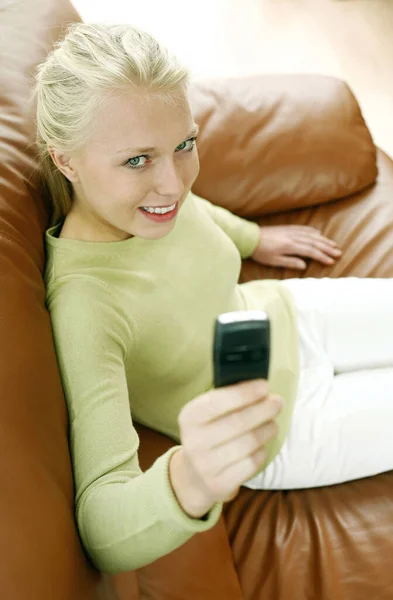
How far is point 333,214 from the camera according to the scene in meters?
1.47

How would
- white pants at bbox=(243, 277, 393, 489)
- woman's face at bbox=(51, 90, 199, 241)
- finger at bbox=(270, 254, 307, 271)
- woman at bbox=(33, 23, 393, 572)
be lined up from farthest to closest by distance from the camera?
1. finger at bbox=(270, 254, 307, 271)
2. white pants at bbox=(243, 277, 393, 489)
3. woman's face at bbox=(51, 90, 199, 241)
4. woman at bbox=(33, 23, 393, 572)

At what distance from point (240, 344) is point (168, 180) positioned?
1.33 feet

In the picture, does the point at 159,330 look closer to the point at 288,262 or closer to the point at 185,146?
the point at 185,146

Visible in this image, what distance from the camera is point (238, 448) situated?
1.87 feet

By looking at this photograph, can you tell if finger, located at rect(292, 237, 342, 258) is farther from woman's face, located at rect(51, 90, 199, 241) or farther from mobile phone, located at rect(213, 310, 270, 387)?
mobile phone, located at rect(213, 310, 270, 387)

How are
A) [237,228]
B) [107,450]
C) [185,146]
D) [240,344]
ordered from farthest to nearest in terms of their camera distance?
1. [237,228]
2. [185,146]
3. [107,450]
4. [240,344]

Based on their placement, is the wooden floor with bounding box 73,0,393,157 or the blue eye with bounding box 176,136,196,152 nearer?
the blue eye with bounding box 176,136,196,152

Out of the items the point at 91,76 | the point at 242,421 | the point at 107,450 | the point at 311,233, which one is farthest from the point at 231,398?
the point at 311,233

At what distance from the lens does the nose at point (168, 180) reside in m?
0.86

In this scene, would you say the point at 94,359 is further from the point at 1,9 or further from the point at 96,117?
the point at 1,9

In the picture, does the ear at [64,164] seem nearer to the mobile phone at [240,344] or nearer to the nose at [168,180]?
the nose at [168,180]

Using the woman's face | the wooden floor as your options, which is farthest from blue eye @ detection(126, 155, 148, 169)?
the wooden floor

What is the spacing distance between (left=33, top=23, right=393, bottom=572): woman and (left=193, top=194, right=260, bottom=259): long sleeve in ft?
0.13

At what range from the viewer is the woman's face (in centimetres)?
82
